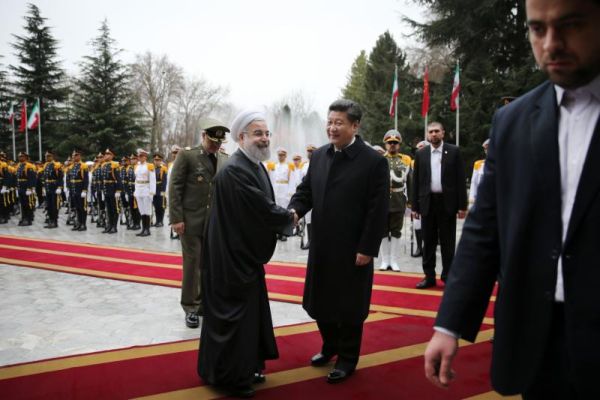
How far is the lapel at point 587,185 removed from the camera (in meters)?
1.32

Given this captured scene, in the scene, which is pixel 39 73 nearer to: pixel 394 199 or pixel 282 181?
pixel 282 181

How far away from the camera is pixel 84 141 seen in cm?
3008

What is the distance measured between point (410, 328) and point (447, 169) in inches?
96.3

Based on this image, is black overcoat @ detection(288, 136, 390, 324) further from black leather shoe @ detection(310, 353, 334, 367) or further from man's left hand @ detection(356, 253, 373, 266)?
black leather shoe @ detection(310, 353, 334, 367)

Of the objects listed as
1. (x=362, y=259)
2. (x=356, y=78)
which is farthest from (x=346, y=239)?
(x=356, y=78)

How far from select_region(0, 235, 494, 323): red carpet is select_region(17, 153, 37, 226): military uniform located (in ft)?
13.8

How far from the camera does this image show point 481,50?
1964 centimetres

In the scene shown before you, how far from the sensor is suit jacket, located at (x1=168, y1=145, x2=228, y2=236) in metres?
5.15

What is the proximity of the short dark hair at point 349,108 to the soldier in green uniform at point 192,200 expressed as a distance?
1.61 metres

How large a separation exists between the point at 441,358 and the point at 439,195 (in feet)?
16.9

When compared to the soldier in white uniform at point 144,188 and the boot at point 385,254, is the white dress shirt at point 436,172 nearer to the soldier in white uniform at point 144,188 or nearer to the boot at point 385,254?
the boot at point 385,254

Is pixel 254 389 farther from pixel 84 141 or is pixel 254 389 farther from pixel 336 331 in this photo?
pixel 84 141

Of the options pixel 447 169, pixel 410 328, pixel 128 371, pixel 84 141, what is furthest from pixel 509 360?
pixel 84 141

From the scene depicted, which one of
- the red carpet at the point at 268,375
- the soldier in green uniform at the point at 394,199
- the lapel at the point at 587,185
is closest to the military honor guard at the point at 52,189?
the soldier in green uniform at the point at 394,199
